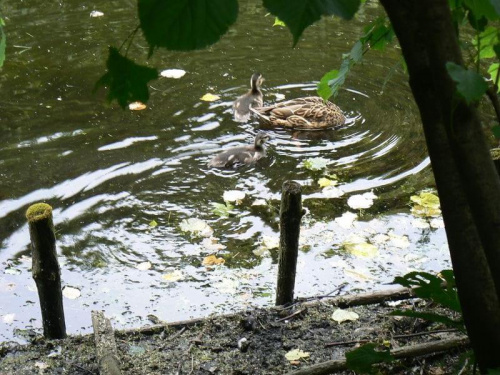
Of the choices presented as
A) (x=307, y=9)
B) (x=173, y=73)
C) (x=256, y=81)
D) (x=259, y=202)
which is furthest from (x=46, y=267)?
(x=173, y=73)

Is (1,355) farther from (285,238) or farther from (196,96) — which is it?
(196,96)

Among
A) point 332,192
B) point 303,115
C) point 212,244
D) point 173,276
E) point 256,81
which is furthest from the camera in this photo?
point 256,81

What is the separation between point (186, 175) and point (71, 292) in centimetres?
235

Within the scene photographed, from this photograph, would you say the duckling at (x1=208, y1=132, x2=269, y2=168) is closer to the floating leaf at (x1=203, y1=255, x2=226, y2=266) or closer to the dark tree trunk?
the floating leaf at (x1=203, y1=255, x2=226, y2=266)

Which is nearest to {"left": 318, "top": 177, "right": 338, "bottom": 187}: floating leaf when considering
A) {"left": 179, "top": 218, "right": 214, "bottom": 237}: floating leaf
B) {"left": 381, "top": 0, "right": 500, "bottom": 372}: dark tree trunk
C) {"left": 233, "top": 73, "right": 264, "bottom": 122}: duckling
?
{"left": 179, "top": 218, "right": 214, "bottom": 237}: floating leaf

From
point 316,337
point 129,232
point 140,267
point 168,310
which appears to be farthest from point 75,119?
point 316,337

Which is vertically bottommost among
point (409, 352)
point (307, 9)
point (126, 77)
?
point (409, 352)

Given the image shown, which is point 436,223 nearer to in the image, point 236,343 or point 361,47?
point 236,343

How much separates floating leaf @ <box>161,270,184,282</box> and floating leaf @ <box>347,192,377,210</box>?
202 cm

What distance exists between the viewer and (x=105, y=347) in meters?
4.63

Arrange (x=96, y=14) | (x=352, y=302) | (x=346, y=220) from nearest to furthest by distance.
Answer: (x=352, y=302) < (x=346, y=220) < (x=96, y=14)

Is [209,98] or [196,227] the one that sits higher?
[209,98]

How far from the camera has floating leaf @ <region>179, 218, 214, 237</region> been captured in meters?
7.34

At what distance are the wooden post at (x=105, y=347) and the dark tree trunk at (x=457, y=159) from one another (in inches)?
102
